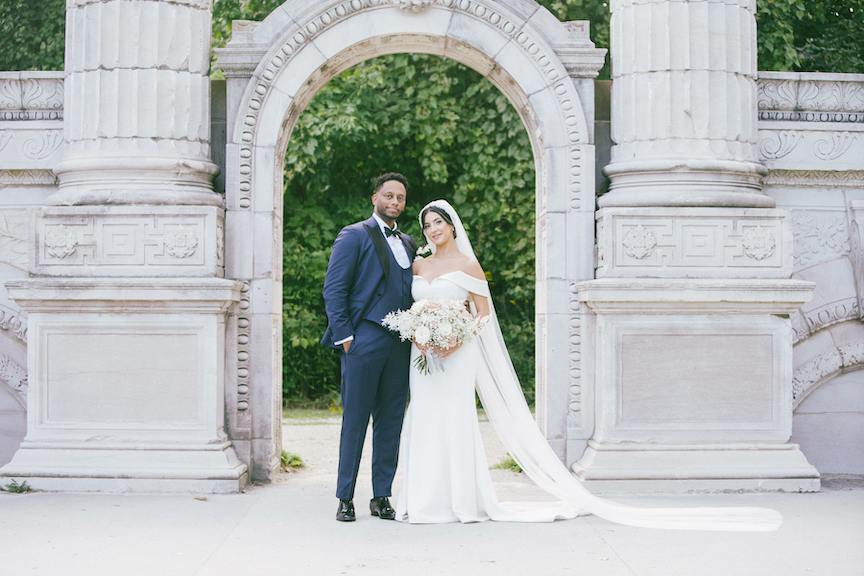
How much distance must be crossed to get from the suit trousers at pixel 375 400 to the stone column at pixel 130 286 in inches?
45.0

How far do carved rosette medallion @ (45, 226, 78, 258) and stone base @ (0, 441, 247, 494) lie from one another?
4.73 ft

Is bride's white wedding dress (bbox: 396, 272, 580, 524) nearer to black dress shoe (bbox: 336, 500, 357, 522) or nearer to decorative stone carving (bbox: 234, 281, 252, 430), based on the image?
black dress shoe (bbox: 336, 500, 357, 522)

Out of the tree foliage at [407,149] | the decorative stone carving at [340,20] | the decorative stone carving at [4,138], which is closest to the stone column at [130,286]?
the decorative stone carving at [340,20]

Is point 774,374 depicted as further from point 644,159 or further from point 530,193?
point 530,193

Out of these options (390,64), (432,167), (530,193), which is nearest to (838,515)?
(530,193)

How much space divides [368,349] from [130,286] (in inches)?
77.0

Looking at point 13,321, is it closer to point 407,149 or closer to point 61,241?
point 61,241

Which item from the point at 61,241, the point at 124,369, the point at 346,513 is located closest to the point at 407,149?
the point at 61,241

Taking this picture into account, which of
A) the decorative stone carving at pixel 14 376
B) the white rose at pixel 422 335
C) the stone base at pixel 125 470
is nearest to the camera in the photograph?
the white rose at pixel 422 335

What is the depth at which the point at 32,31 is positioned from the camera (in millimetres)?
11852

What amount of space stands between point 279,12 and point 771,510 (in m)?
5.12

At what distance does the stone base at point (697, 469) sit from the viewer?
5801mm

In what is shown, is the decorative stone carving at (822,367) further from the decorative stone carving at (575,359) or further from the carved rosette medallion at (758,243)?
the decorative stone carving at (575,359)

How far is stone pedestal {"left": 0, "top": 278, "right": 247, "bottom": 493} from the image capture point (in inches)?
229
